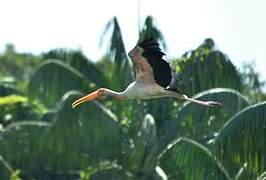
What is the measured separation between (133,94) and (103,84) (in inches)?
348

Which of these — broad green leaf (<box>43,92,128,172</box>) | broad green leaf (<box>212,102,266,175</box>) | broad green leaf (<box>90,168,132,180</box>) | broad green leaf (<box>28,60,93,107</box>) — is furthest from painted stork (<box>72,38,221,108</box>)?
broad green leaf (<box>28,60,93,107</box>)

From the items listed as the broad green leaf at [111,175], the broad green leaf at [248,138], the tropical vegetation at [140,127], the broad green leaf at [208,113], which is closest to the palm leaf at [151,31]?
the tropical vegetation at [140,127]

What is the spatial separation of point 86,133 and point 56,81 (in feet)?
8.88

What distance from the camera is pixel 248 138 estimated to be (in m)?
19.0

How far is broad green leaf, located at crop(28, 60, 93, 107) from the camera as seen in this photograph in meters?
26.3

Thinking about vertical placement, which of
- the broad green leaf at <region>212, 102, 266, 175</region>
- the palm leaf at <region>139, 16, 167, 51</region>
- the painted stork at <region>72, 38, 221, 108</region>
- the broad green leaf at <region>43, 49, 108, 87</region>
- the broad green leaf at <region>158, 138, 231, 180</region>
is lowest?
the broad green leaf at <region>158, 138, 231, 180</region>

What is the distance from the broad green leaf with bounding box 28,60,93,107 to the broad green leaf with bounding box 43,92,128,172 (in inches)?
56.1

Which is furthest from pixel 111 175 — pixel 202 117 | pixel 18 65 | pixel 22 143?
pixel 18 65

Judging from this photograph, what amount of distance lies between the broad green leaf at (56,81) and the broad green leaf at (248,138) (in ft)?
24.6

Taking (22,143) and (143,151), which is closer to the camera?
(143,151)

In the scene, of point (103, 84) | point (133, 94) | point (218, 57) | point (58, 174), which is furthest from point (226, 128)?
point (58, 174)

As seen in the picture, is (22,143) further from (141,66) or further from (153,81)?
Result: (141,66)

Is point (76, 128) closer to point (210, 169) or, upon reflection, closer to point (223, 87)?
point (223, 87)

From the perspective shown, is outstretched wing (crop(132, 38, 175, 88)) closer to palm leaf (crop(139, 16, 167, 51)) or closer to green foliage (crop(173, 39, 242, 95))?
palm leaf (crop(139, 16, 167, 51))
